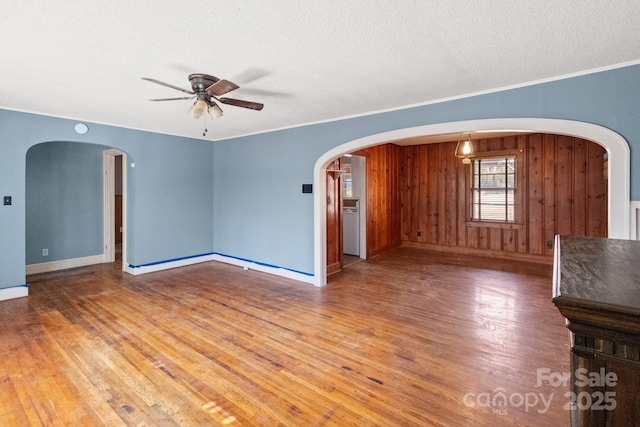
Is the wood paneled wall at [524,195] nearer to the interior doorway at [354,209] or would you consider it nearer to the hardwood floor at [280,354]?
the interior doorway at [354,209]

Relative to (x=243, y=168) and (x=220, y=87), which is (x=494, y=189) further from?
(x=220, y=87)

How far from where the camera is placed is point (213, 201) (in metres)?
6.39

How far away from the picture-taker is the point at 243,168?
581cm

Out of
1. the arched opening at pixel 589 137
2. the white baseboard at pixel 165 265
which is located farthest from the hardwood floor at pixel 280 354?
the arched opening at pixel 589 137

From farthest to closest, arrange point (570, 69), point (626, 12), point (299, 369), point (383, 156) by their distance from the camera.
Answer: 1. point (383, 156)
2. point (570, 69)
3. point (299, 369)
4. point (626, 12)

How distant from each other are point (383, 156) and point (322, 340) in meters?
4.92

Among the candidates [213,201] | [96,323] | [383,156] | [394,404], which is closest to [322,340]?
[394,404]

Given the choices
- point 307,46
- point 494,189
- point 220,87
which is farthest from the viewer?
point 494,189

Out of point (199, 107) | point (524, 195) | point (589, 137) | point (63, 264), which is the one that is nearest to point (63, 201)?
point (63, 264)

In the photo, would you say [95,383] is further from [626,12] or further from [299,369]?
[626,12]

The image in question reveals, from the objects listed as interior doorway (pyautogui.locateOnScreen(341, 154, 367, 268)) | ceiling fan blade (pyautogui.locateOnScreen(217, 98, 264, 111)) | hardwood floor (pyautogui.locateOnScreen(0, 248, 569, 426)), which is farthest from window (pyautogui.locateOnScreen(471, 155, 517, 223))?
ceiling fan blade (pyautogui.locateOnScreen(217, 98, 264, 111))

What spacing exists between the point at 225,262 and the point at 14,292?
2.96 m

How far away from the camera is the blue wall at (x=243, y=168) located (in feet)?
9.19

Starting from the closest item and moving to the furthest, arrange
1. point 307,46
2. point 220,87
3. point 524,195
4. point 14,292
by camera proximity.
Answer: point 307,46 → point 220,87 → point 14,292 → point 524,195
